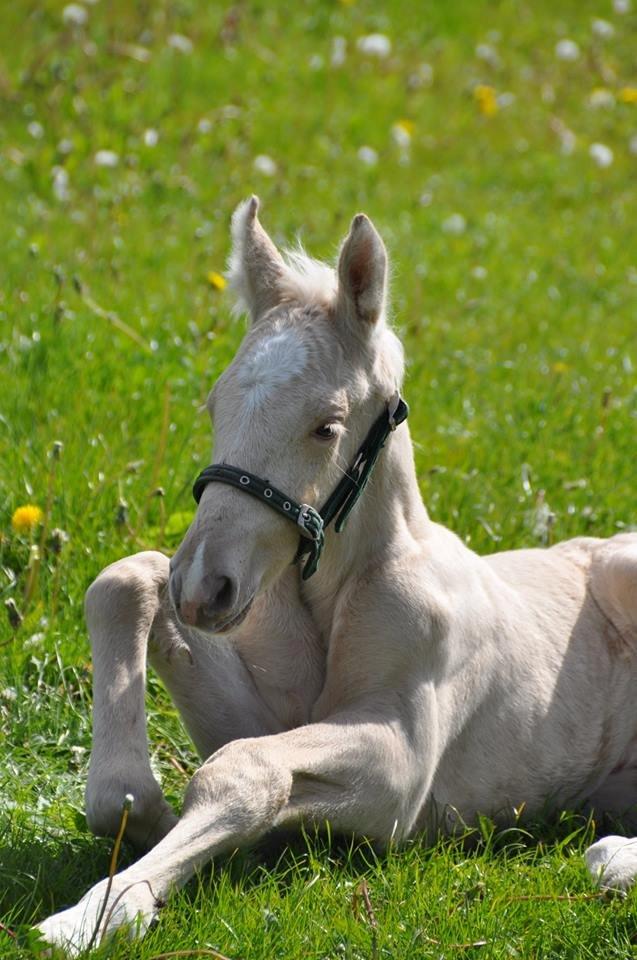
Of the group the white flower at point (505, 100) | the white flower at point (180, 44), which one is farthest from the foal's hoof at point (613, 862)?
the white flower at point (505, 100)

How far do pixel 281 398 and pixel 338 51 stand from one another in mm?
10148

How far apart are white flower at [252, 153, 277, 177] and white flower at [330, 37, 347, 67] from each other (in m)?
2.07

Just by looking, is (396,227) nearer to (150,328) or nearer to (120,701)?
(150,328)

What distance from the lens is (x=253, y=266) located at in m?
4.44

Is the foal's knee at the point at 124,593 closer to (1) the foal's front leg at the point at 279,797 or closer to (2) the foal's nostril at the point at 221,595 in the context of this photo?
(1) the foal's front leg at the point at 279,797

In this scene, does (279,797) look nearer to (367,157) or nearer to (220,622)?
(220,622)

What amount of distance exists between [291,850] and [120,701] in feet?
2.09

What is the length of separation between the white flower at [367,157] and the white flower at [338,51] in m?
1.36

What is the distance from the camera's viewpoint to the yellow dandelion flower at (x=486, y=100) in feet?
45.6

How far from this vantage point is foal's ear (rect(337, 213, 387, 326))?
425 centimetres

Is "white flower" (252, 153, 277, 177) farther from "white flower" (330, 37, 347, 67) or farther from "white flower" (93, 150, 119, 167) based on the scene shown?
"white flower" (330, 37, 347, 67)

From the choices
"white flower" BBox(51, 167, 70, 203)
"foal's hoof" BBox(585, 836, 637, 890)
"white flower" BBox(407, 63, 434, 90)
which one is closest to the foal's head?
"foal's hoof" BBox(585, 836, 637, 890)

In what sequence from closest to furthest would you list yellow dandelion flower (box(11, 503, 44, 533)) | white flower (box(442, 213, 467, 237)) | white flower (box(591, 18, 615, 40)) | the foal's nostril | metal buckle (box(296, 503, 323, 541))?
1. the foal's nostril
2. metal buckle (box(296, 503, 323, 541))
3. yellow dandelion flower (box(11, 503, 44, 533))
4. white flower (box(442, 213, 467, 237))
5. white flower (box(591, 18, 615, 40))

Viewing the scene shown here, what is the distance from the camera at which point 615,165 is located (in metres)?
14.4
